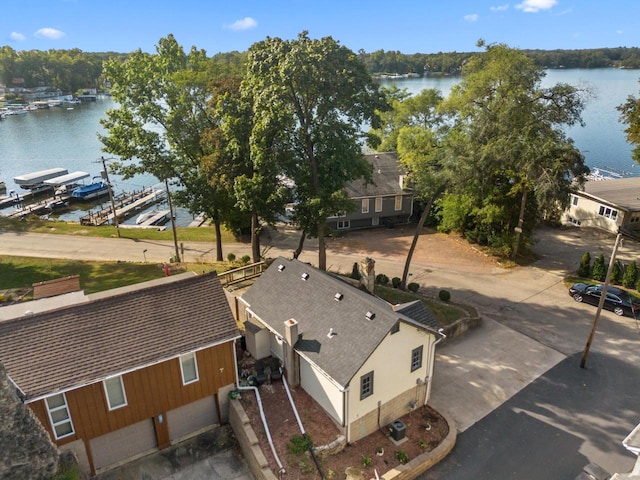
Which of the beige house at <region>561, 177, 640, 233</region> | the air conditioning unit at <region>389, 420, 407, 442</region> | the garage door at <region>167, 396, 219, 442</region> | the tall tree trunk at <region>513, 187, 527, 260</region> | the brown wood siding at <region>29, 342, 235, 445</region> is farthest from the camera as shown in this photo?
the beige house at <region>561, 177, 640, 233</region>

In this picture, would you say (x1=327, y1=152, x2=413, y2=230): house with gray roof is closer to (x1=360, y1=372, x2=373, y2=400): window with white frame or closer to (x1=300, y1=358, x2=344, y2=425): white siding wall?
(x1=300, y1=358, x2=344, y2=425): white siding wall

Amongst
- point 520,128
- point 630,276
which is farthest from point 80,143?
point 630,276

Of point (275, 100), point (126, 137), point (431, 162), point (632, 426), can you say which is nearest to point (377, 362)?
point (632, 426)

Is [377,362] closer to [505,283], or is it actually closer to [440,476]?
[440,476]

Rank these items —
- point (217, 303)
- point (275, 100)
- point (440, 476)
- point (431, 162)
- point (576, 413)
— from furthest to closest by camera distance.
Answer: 1. point (431, 162)
2. point (275, 100)
3. point (576, 413)
4. point (217, 303)
5. point (440, 476)

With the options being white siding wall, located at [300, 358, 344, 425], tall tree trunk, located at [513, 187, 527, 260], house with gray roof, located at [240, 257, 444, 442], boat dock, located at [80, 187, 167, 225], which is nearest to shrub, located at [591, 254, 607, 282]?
tall tree trunk, located at [513, 187, 527, 260]

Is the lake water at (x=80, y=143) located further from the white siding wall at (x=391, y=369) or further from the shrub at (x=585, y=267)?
the white siding wall at (x=391, y=369)

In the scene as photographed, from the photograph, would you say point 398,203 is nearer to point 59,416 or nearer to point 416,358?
point 416,358
